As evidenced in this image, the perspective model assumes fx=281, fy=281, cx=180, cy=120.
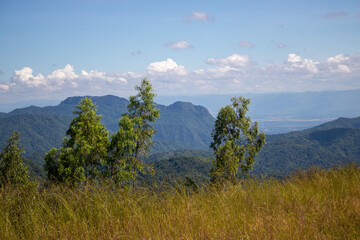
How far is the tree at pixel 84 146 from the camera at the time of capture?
2975 centimetres

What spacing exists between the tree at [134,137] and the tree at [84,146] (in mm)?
1585

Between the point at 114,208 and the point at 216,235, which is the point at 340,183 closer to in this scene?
the point at 216,235

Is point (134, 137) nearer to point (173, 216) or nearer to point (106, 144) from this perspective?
point (106, 144)

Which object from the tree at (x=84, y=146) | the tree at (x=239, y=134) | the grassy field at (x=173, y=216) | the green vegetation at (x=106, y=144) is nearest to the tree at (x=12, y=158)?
the green vegetation at (x=106, y=144)

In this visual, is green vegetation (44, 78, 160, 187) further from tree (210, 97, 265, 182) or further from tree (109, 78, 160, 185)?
tree (210, 97, 265, 182)

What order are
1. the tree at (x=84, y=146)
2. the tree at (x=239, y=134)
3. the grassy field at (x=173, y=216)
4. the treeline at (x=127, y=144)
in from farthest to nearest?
the tree at (x=239, y=134) → the treeline at (x=127, y=144) → the tree at (x=84, y=146) → the grassy field at (x=173, y=216)

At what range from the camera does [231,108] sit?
124 feet

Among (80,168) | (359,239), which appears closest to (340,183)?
(359,239)

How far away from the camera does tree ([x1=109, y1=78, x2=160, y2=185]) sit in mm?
31250

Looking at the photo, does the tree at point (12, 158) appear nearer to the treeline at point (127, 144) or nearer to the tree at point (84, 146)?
the treeline at point (127, 144)

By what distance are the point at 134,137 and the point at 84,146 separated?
18.3ft

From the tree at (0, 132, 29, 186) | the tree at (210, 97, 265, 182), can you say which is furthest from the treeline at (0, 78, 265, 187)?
the tree at (0, 132, 29, 186)

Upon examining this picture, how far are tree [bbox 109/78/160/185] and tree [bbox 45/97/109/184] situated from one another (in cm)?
159

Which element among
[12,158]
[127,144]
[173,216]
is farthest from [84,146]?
[173,216]
